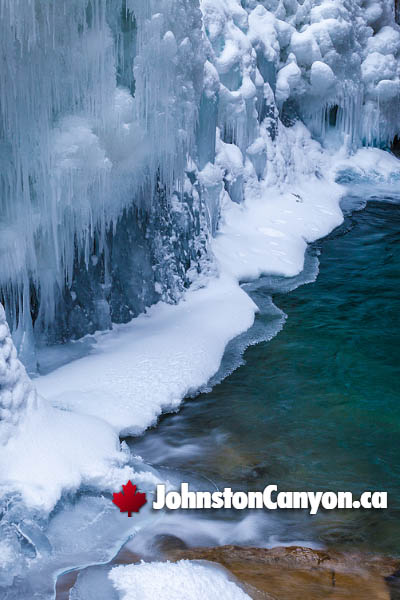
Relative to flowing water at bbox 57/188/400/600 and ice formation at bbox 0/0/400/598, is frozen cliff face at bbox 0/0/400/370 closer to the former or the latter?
ice formation at bbox 0/0/400/598

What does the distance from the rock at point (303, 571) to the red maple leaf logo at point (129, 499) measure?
369mm

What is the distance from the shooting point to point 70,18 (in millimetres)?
4332

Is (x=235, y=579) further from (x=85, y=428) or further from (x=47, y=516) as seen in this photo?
(x=85, y=428)

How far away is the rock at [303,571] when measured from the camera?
9.37 feet

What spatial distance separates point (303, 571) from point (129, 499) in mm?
946

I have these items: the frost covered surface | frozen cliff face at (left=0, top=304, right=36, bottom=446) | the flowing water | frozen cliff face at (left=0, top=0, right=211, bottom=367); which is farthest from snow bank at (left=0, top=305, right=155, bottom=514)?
frozen cliff face at (left=0, top=0, right=211, bottom=367)

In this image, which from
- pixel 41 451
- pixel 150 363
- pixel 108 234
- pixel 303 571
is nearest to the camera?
pixel 303 571

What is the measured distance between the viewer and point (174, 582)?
282 cm

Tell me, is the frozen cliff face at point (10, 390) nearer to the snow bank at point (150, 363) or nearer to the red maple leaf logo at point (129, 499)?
the red maple leaf logo at point (129, 499)

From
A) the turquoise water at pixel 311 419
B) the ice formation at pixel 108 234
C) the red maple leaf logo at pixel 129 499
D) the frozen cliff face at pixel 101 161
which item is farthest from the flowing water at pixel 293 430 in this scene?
the frozen cliff face at pixel 101 161

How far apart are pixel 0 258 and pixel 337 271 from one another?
4671 millimetres

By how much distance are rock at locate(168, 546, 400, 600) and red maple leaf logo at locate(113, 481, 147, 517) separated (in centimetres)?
37

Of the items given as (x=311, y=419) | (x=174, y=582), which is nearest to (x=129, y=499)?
(x=174, y=582)

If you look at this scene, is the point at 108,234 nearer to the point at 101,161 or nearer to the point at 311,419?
the point at 101,161
